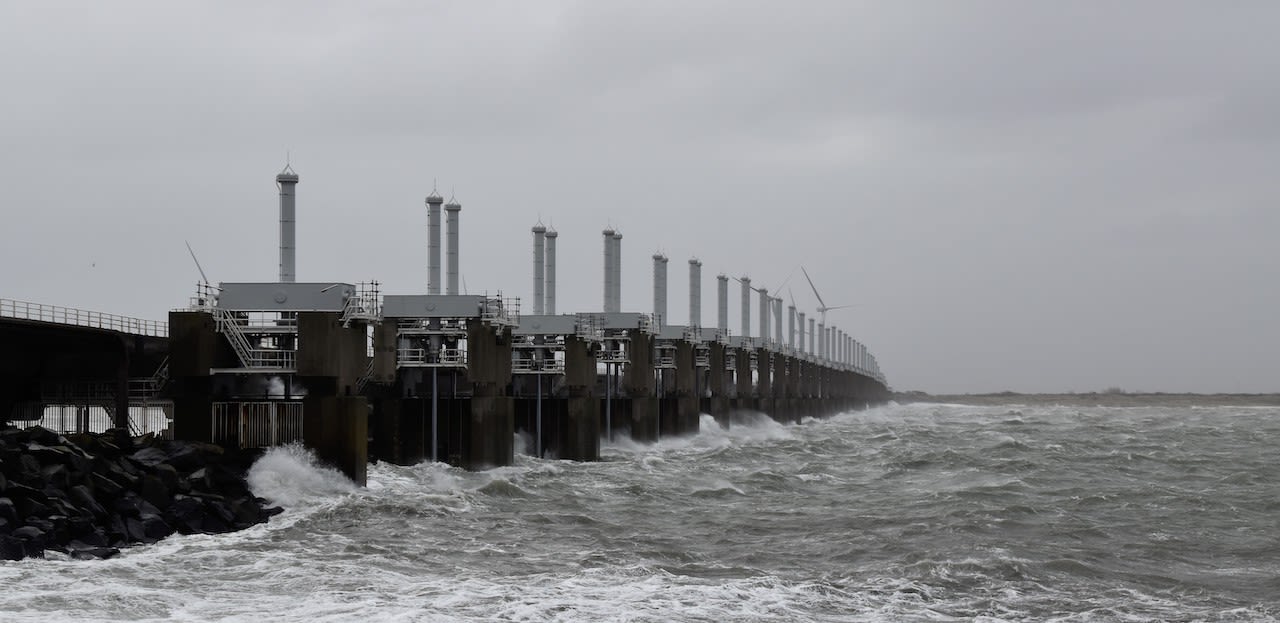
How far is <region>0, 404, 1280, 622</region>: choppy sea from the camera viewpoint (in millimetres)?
24312

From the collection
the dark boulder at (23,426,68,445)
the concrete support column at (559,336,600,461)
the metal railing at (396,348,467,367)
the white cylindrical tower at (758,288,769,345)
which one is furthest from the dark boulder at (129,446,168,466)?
the white cylindrical tower at (758,288,769,345)

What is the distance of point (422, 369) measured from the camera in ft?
192

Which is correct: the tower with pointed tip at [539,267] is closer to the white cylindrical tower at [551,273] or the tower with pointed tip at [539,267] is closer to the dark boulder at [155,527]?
the white cylindrical tower at [551,273]

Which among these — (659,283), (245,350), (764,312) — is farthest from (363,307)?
(764,312)

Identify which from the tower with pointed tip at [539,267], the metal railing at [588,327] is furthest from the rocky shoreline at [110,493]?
the tower with pointed tip at [539,267]

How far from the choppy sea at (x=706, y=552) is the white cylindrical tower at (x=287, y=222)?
835cm

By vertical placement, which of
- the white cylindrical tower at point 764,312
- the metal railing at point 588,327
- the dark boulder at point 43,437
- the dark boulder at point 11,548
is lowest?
the dark boulder at point 11,548

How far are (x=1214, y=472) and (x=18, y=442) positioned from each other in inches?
1771

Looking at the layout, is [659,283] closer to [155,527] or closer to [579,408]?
[579,408]

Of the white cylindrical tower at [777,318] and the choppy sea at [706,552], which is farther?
the white cylindrical tower at [777,318]

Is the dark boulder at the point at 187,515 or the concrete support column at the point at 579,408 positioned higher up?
the concrete support column at the point at 579,408

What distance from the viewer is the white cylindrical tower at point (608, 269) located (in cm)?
8431

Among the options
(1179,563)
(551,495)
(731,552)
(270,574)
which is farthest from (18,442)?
(1179,563)

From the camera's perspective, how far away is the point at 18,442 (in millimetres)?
35500
